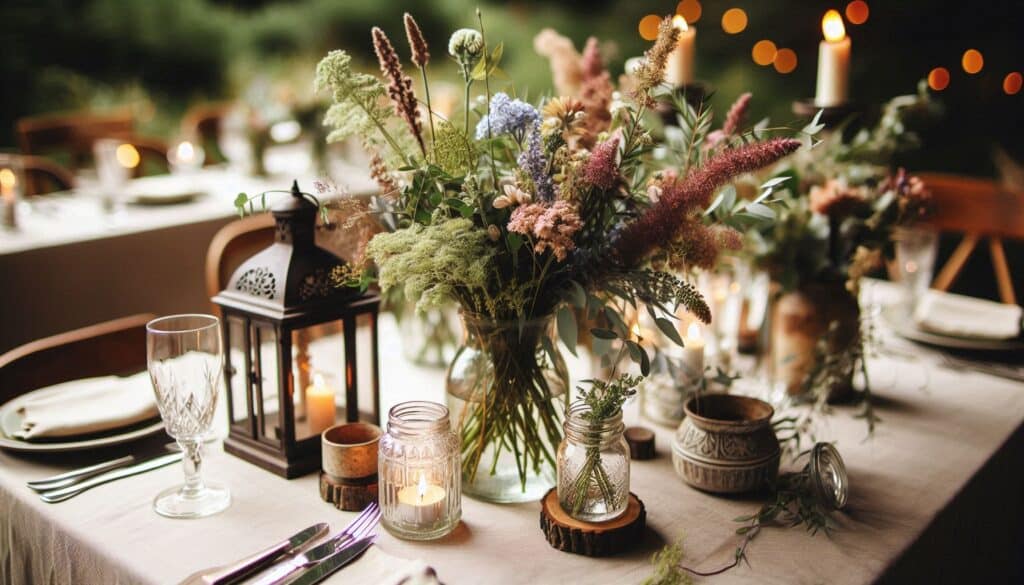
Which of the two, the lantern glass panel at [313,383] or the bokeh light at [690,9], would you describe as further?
the bokeh light at [690,9]

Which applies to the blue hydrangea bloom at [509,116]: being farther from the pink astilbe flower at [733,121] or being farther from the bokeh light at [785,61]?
the bokeh light at [785,61]

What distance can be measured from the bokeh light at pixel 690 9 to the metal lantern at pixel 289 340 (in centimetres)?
340

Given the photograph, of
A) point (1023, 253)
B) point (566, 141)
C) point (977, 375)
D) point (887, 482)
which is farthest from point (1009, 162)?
point (566, 141)

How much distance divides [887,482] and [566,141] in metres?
0.64

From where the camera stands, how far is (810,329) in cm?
152

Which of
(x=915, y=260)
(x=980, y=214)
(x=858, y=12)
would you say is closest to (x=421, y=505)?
(x=915, y=260)

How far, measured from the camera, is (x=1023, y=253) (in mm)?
3328

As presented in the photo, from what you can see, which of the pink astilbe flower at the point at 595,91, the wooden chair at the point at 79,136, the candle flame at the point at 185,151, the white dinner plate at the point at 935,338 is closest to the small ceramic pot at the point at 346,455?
the pink astilbe flower at the point at 595,91

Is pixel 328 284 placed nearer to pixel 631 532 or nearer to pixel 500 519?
pixel 500 519

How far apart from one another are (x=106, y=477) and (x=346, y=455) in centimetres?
34

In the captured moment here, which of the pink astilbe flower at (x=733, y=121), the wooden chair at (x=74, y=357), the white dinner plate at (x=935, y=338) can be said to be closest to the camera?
the pink astilbe flower at (x=733, y=121)

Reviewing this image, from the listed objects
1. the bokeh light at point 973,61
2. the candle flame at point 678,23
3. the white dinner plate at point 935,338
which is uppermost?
the bokeh light at point 973,61

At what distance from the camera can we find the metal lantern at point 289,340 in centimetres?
117

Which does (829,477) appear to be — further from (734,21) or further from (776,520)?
(734,21)
